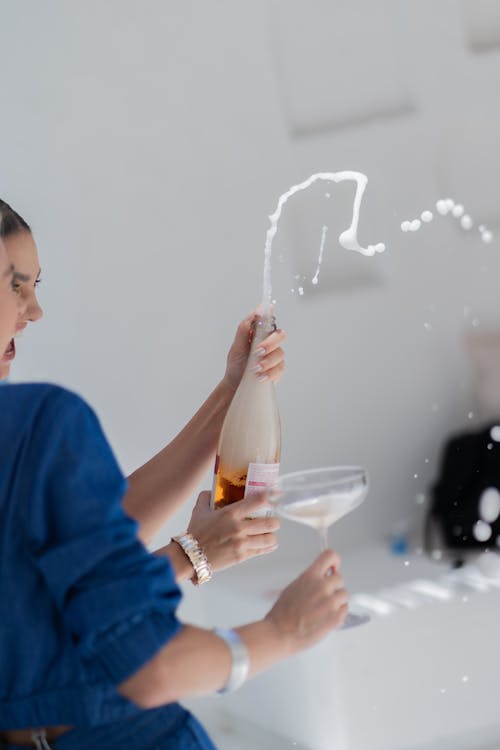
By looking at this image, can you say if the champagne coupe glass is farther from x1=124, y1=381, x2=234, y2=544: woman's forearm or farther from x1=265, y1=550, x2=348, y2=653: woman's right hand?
x1=124, y1=381, x2=234, y2=544: woman's forearm

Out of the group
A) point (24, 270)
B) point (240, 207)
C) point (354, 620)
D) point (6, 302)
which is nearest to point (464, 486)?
point (240, 207)

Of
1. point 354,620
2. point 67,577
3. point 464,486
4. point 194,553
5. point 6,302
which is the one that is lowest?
point 464,486

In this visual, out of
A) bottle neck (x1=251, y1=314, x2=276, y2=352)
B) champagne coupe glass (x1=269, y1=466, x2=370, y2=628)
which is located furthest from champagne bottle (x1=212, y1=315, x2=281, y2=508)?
champagne coupe glass (x1=269, y1=466, x2=370, y2=628)

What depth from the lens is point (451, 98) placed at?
7.44ft

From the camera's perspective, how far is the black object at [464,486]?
2.23 meters

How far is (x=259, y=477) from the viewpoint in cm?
99

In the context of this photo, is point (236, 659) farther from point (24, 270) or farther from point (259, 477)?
point (24, 270)

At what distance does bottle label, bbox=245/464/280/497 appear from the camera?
3.21 ft

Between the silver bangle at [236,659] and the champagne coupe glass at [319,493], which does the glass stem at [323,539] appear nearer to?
the champagne coupe glass at [319,493]

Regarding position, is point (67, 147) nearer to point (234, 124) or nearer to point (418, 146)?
point (234, 124)

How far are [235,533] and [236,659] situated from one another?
259 millimetres

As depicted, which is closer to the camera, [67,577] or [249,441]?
[67,577]

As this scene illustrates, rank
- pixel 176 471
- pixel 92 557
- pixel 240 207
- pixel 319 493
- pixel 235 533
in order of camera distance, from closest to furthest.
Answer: pixel 92 557 < pixel 319 493 < pixel 235 533 < pixel 176 471 < pixel 240 207

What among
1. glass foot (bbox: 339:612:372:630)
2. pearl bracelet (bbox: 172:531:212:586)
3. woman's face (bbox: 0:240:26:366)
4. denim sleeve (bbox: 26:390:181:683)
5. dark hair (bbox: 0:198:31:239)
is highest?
dark hair (bbox: 0:198:31:239)
